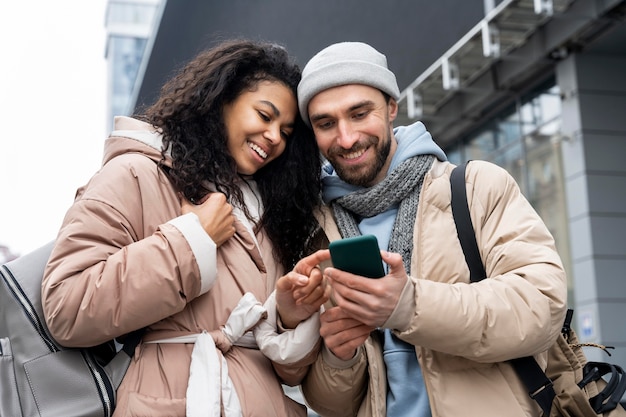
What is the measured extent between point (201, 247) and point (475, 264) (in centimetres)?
102

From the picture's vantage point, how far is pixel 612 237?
1032 cm

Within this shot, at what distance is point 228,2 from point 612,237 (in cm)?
1549

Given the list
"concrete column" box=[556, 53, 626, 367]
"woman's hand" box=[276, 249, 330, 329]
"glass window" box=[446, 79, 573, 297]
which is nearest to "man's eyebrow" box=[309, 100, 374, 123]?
"woman's hand" box=[276, 249, 330, 329]

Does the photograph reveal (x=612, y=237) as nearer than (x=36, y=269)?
No

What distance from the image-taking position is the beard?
329 cm

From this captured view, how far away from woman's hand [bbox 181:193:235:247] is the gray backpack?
55 cm

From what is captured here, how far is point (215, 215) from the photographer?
9.11 ft

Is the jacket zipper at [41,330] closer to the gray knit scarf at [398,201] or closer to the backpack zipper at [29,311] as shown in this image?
the backpack zipper at [29,311]

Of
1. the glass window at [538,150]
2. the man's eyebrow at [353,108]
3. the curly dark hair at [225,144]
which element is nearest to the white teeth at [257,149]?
the curly dark hair at [225,144]

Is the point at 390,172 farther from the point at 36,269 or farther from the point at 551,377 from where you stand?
the point at 36,269

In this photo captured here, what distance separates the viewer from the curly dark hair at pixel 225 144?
A: 3.01 m

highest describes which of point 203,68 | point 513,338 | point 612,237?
point 203,68

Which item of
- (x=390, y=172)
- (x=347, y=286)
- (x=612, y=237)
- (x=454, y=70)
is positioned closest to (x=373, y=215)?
(x=390, y=172)

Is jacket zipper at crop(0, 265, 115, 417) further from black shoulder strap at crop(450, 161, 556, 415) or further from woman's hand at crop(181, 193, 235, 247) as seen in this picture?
black shoulder strap at crop(450, 161, 556, 415)
